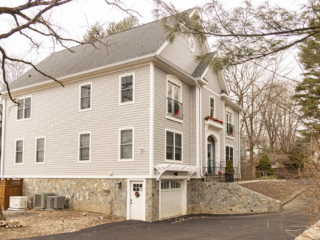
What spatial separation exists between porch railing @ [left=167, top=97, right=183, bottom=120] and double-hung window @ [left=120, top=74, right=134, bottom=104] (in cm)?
192

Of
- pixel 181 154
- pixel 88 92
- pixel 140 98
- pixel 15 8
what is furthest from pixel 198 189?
pixel 15 8

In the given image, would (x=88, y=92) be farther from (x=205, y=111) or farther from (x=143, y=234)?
(x=143, y=234)

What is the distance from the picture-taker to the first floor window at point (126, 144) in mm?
15727

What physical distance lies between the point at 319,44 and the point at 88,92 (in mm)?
13516

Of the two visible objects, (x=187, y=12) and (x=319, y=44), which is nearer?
(x=319, y=44)

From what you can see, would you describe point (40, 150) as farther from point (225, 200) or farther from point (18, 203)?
point (225, 200)

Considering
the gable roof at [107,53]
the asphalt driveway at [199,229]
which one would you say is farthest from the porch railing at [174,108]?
the asphalt driveway at [199,229]

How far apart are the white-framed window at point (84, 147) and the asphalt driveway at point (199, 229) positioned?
437cm

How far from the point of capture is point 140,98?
51.4 ft

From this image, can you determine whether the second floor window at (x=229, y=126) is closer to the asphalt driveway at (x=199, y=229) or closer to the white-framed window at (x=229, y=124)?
the white-framed window at (x=229, y=124)

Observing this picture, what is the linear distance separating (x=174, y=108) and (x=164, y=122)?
1307 millimetres

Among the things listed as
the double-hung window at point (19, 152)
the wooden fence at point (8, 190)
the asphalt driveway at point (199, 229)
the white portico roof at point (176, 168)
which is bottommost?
the asphalt driveway at point (199, 229)

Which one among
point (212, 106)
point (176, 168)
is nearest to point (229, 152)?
point (212, 106)

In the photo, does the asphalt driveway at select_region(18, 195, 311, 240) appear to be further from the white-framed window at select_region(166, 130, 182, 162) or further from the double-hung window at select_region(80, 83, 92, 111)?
the double-hung window at select_region(80, 83, 92, 111)
